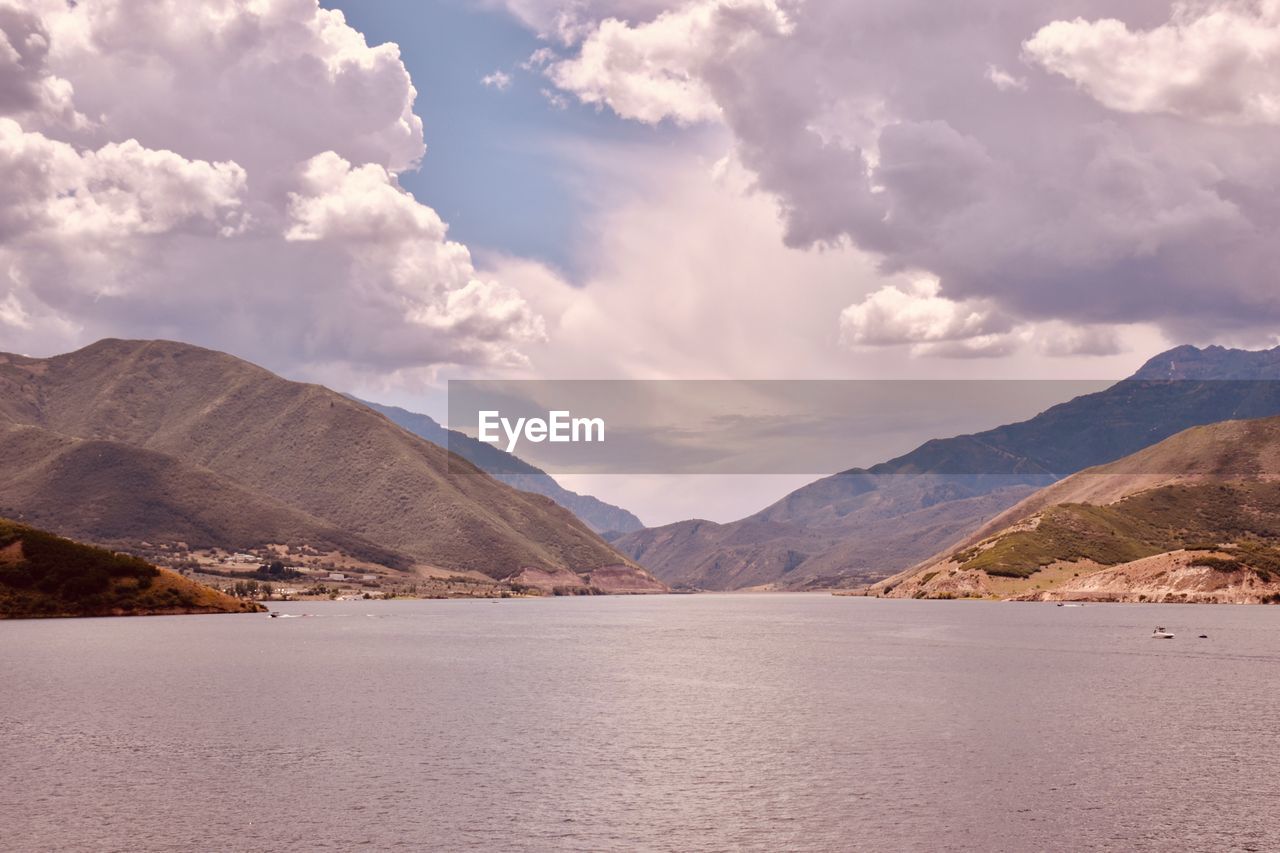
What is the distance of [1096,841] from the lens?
48594mm

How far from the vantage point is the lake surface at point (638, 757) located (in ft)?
166

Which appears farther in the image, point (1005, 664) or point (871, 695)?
point (1005, 664)

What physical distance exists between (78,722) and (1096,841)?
255 feet

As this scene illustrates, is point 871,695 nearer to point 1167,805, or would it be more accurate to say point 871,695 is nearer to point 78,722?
point 1167,805

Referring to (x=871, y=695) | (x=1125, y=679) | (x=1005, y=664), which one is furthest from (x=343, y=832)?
(x=1005, y=664)

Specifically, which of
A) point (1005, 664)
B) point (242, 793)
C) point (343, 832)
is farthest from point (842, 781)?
point (1005, 664)

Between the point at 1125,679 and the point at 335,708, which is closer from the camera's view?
the point at 335,708

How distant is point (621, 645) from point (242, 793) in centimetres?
13823

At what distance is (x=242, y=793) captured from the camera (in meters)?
→ 59.5

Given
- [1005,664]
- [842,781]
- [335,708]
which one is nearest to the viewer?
[842,781]

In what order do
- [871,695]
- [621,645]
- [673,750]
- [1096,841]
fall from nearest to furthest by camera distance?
1. [1096,841]
2. [673,750]
3. [871,695]
4. [621,645]

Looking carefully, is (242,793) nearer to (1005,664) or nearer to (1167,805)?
(1167,805)

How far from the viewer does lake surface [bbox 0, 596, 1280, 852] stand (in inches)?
1993

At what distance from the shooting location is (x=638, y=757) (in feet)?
236
